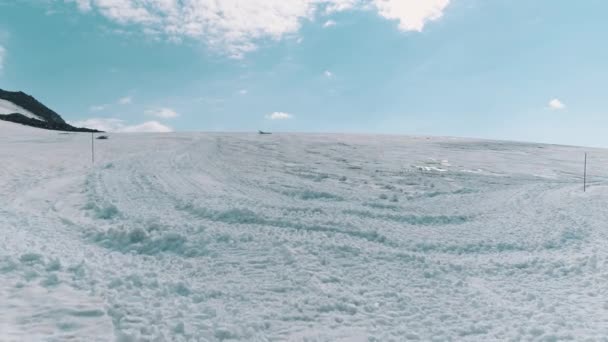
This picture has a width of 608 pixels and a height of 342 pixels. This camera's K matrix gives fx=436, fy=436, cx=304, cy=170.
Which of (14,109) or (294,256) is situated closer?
(294,256)

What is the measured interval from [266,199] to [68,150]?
11.7m

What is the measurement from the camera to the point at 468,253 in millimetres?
7527

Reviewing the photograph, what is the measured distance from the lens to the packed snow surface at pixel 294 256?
489cm

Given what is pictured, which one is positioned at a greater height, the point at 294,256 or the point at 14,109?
the point at 14,109

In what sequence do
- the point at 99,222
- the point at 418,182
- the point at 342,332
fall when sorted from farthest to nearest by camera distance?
the point at 418,182 → the point at 99,222 → the point at 342,332

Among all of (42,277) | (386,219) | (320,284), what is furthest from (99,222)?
(386,219)

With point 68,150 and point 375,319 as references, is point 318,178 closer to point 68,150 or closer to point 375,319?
point 375,319

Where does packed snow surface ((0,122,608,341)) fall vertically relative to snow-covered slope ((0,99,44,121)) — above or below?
below

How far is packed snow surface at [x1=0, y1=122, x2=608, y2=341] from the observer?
4.89 meters

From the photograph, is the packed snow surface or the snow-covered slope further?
the snow-covered slope

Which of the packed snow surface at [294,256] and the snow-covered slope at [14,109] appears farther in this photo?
the snow-covered slope at [14,109]

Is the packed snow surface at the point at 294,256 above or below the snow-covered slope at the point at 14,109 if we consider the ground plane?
below

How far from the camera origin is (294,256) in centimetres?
679

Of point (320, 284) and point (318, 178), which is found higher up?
point (318, 178)
